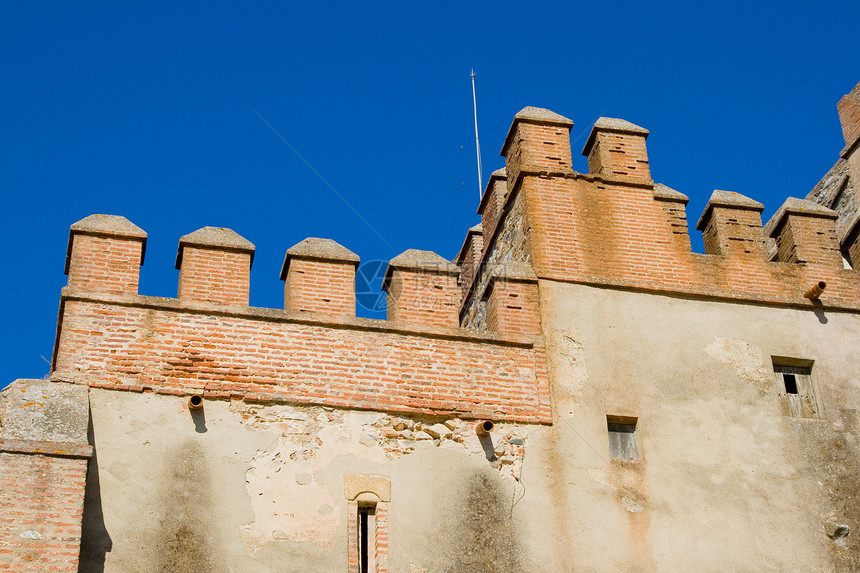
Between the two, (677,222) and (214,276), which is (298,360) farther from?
(677,222)

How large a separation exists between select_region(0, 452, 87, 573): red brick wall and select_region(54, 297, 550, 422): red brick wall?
96 cm

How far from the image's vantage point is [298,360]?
9.67m

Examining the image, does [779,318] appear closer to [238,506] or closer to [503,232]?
[503,232]

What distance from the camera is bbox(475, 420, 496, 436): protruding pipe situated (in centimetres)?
968

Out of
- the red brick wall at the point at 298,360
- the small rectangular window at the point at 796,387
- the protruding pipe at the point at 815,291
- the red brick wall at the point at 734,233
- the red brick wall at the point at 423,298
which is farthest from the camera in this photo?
the red brick wall at the point at 734,233

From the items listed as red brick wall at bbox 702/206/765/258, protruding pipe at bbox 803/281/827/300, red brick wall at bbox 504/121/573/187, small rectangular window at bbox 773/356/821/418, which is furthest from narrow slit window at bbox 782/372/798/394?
red brick wall at bbox 504/121/573/187

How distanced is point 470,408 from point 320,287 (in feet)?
5.69

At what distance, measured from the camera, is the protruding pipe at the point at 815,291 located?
36.8ft

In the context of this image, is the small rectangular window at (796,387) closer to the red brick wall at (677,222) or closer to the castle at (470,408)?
the castle at (470,408)

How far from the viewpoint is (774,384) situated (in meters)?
10.7

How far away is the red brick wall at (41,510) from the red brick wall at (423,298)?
3.21 meters

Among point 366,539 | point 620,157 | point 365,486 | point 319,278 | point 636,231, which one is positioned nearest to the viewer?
point 366,539

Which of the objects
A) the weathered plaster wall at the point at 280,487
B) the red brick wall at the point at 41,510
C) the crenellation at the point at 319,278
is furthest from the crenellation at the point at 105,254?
the red brick wall at the point at 41,510

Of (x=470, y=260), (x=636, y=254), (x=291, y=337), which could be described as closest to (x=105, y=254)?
(x=291, y=337)
